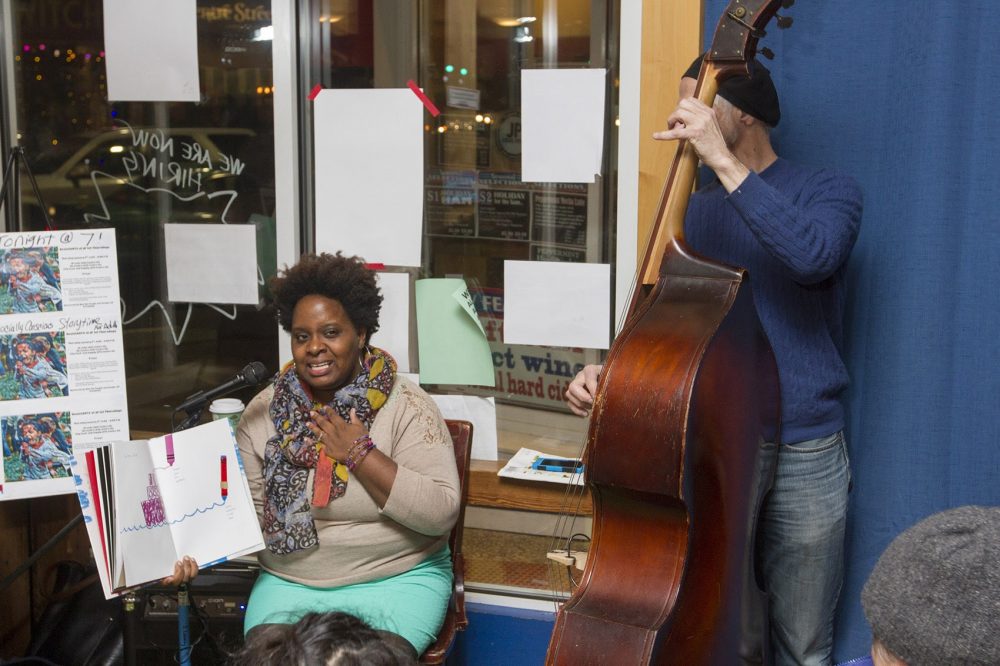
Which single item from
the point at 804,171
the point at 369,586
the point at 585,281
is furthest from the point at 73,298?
the point at 804,171

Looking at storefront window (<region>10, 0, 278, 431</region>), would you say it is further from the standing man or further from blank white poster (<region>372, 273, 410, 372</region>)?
the standing man

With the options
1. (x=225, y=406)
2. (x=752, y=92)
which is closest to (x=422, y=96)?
(x=225, y=406)

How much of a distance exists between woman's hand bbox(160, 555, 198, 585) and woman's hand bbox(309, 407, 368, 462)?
364 millimetres

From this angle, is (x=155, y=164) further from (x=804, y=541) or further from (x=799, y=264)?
(x=804, y=541)

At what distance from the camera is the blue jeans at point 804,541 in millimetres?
1838

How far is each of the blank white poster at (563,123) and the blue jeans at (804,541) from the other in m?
0.98

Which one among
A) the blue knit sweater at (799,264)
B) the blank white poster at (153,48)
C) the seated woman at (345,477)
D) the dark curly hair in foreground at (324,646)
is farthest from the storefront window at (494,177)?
the dark curly hair in foreground at (324,646)

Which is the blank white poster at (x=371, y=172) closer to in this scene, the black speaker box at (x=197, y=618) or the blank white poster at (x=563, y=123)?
the blank white poster at (x=563, y=123)

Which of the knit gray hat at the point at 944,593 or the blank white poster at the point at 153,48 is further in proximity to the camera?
the blank white poster at the point at 153,48

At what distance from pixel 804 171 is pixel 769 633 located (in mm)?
880

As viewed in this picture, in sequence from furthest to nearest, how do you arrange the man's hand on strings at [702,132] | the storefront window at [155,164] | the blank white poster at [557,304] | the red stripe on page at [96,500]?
the storefront window at [155,164] < the blank white poster at [557,304] < the red stripe on page at [96,500] < the man's hand on strings at [702,132]

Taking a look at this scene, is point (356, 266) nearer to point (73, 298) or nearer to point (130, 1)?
point (73, 298)

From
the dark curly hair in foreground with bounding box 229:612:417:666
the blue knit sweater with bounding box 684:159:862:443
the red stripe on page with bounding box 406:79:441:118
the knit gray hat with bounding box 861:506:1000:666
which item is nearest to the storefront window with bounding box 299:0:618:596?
the red stripe on page with bounding box 406:79:441:118

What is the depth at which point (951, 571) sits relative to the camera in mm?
853
